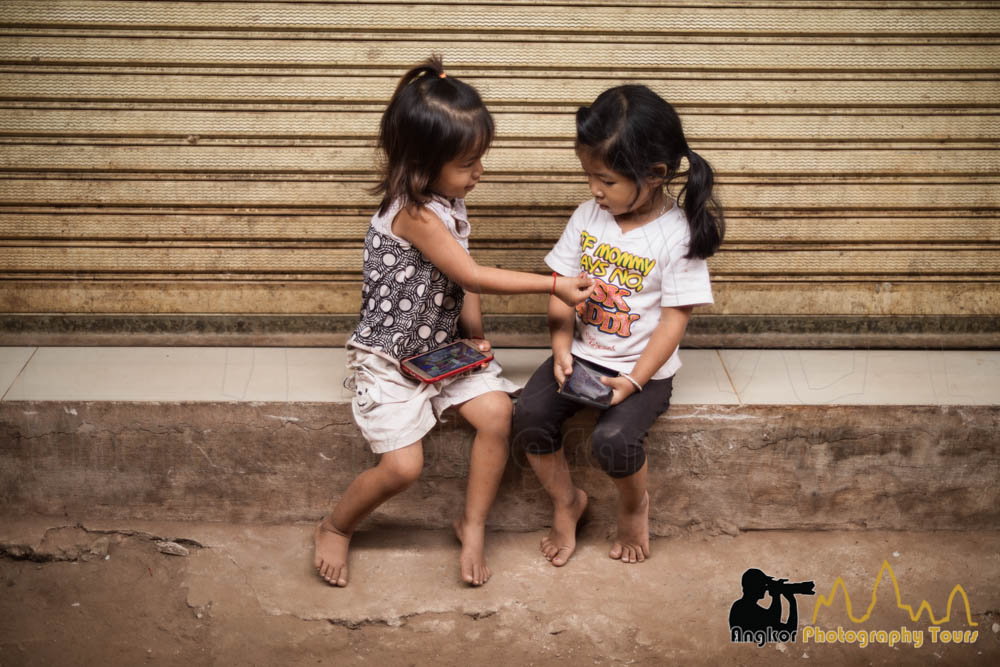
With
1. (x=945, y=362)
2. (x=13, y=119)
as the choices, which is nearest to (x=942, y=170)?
(x=945, y=362)

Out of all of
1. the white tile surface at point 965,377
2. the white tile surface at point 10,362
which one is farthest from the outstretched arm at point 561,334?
the white tile surface at point 10,362

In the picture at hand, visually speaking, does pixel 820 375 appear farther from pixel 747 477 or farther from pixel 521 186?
pixel 521 186

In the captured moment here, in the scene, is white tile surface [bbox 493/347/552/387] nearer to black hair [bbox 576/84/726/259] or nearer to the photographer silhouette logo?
black hair [bbox 576/84/726/259]

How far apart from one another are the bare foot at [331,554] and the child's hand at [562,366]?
86 centimetres

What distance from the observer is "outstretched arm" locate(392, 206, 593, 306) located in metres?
2.57

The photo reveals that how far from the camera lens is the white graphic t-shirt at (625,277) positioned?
8.55 ft

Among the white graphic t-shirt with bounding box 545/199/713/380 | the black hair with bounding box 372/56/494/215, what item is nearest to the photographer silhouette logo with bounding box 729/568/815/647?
the white graphic t-shirt with bounding box 545/199/713/380

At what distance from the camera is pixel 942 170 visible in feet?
10.7

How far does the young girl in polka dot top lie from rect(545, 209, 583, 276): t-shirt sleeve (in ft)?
→ 0.52

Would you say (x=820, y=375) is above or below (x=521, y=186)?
below

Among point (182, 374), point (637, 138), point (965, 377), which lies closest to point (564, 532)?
point (637, 138)

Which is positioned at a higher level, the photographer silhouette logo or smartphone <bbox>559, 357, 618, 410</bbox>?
smartphone <bbox>559, 357, 618, 410</bbox>

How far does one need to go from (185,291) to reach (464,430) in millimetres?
1237

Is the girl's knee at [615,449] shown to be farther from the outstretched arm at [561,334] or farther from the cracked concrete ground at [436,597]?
the cracked concrete ground at [436,597]
